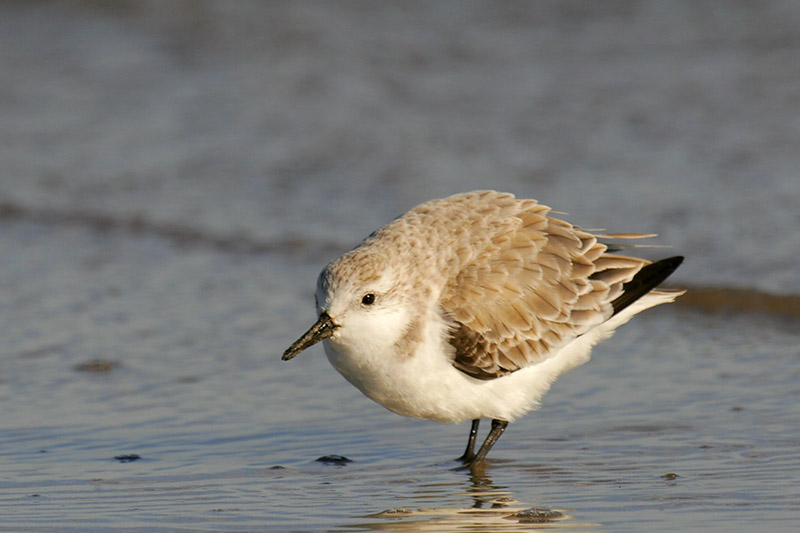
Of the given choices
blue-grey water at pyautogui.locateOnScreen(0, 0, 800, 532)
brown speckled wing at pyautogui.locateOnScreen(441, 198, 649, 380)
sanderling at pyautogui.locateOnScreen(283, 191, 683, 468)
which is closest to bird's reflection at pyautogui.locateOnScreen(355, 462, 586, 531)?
blue-grey water at pyautogui.locateOnScreen(0, 0, 800, 532)

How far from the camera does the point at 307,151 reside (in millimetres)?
12086

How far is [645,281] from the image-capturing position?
259 inches

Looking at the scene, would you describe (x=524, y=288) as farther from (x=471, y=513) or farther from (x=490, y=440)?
(x=471, y=513)

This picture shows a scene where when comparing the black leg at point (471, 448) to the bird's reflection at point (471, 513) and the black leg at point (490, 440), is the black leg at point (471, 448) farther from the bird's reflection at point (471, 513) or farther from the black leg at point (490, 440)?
the bird's reflection at point (471, 513)

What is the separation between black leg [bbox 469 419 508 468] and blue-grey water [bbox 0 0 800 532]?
0.27ft

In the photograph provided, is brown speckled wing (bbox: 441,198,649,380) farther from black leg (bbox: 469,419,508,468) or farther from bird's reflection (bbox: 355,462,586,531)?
bird's reflection (bbox: 355,462,586,531)

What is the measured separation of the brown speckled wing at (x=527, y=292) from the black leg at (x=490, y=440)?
353 mm

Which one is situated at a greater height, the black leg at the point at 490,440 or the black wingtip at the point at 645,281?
the black wingtip at the point at 645,281

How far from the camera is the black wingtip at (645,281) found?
6551 mm

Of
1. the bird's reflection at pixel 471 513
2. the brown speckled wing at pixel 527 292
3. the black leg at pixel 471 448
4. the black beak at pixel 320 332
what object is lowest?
the bird's reflection at pixel 471 513

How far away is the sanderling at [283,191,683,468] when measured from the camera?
5820 mm

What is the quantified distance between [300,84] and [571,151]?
3.67 metres

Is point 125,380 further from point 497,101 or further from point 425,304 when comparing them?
point 497,101

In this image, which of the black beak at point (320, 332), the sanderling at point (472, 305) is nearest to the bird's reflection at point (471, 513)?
the sanderling at point (472, 305)
